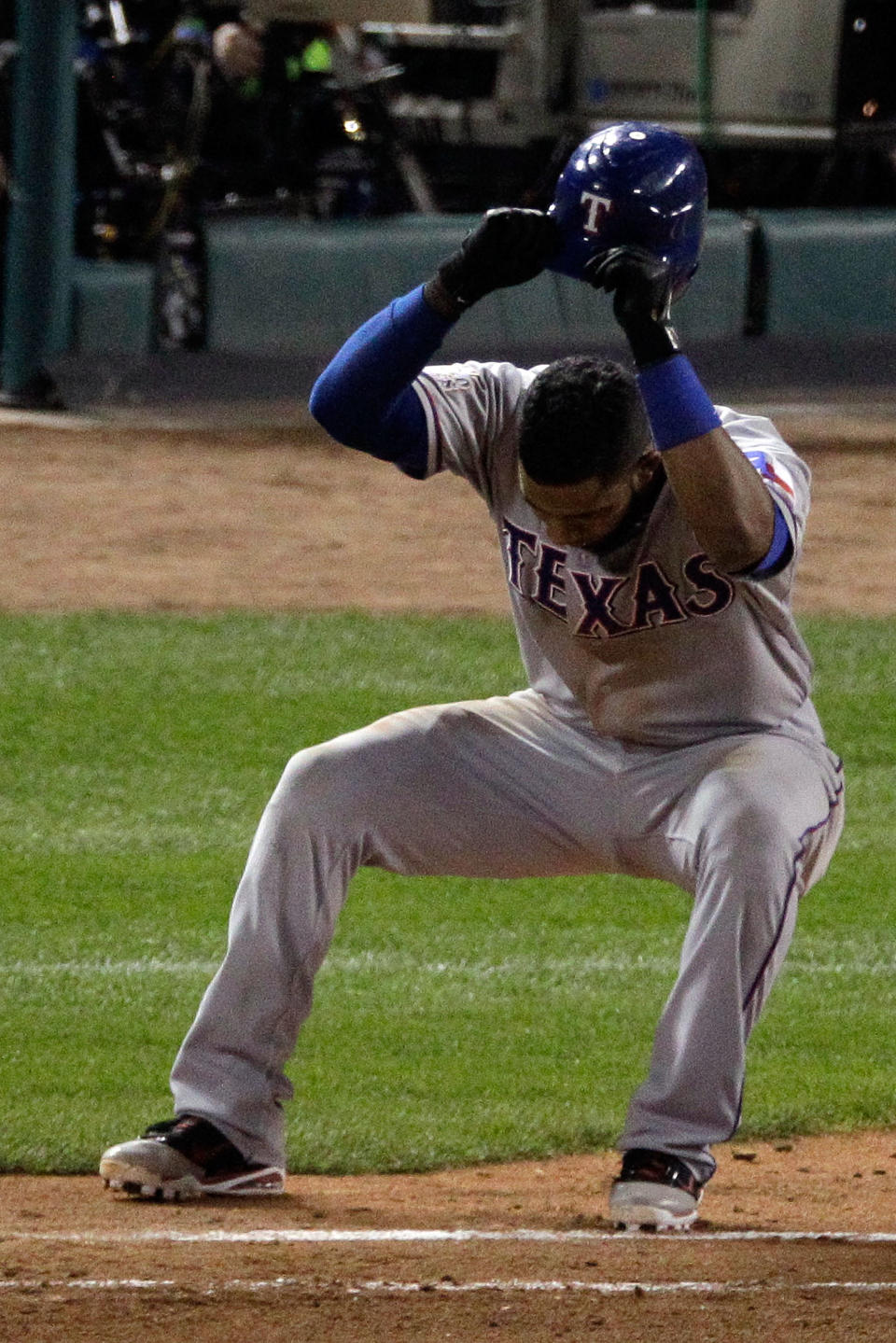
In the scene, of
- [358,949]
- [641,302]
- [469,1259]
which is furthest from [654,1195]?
[358,949]

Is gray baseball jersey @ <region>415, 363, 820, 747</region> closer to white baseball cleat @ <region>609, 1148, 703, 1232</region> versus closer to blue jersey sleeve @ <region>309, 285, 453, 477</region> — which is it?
blue jersey sleeve @ <region>309, 285, 453, 477</region>

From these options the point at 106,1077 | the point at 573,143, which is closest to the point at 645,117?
the point at 573,143

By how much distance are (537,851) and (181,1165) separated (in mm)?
767

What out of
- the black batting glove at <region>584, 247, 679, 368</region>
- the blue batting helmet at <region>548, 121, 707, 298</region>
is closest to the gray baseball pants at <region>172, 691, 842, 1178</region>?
the black batting glove at <region>584, 247, 679, 368</region>

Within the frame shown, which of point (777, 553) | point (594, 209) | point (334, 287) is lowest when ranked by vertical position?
point (334, 287)

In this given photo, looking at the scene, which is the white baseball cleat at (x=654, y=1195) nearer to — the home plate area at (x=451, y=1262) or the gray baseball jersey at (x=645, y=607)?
the home plate area at (x=451, y=1262)

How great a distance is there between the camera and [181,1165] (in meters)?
3.76

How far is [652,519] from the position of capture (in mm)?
3764

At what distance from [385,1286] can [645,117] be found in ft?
46.5

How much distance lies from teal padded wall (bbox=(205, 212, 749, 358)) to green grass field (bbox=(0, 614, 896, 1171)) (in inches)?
213

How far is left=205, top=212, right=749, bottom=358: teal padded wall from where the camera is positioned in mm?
13328

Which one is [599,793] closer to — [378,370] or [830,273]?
[378,370]

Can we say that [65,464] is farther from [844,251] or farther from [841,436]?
[844,251]

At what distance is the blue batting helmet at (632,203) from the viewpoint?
3.75 metres
